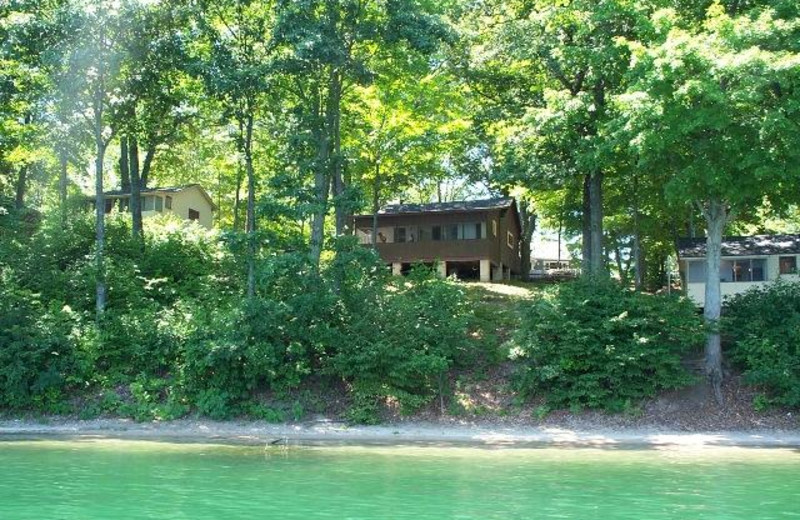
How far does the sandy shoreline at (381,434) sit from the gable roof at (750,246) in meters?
13.6

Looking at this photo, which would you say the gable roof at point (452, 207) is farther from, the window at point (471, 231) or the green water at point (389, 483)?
the green water at point (389, 483)

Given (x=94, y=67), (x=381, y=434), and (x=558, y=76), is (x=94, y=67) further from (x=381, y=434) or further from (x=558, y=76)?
(x=558, y=76)

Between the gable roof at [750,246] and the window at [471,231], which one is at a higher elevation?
the window at [471,231]

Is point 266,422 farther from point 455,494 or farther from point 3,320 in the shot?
point 455,494

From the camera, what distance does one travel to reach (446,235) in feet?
129

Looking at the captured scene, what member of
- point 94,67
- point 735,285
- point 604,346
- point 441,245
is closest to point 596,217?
point 604,346

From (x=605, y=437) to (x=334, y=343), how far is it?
7.29 metres

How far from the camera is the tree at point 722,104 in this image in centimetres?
1582

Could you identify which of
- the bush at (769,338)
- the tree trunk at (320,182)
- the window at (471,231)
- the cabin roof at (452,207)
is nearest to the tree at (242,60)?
the tree trunk at (320,182)

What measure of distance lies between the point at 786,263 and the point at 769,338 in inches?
485

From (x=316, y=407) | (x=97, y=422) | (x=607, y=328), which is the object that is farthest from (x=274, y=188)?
(x=607, y=328)

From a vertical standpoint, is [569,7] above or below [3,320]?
above

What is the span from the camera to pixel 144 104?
24469mm

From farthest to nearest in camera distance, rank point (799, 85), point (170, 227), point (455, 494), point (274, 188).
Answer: point (170, 227)
point (274, 188)
point (799, 85)
point (455, 494)
